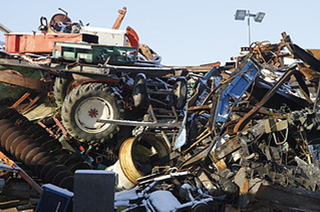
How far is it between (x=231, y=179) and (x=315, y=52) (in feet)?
23.6

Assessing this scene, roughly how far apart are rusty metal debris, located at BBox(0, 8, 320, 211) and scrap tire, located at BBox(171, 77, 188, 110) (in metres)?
0.03

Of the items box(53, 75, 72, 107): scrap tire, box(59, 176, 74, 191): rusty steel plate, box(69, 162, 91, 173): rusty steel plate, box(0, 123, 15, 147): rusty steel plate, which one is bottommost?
box(59, 176, 74, 191): rusty steel plate

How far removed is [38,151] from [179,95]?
13.9 ft

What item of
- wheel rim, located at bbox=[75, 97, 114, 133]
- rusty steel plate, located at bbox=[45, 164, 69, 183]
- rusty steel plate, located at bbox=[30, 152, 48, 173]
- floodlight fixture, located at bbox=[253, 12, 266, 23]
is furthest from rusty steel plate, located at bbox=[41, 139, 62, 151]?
floodlight fixture, located at bbox=[253, 12, 266, 23]

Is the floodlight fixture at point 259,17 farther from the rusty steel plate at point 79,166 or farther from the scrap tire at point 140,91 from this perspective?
the rusty steel plate at point 79,166

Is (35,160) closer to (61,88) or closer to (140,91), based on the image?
(61,88)

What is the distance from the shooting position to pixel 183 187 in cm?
850

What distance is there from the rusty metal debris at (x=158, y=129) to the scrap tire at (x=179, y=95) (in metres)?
0.03

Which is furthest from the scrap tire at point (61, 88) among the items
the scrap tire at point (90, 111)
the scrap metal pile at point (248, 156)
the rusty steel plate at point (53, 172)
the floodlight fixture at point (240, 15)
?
the floodlight fixture at point (240, 15)

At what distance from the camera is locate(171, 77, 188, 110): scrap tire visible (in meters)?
11.8

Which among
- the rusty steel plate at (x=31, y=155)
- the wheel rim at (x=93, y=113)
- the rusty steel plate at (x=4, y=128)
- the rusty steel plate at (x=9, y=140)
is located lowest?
the rusty steel plate at (x=31, y=155)

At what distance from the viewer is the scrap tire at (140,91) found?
11258 millimetres

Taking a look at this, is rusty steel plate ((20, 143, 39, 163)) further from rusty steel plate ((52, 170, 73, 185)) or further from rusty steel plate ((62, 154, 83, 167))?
rusty steel plate ((52, 170, 73, 185))

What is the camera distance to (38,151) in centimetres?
1012
